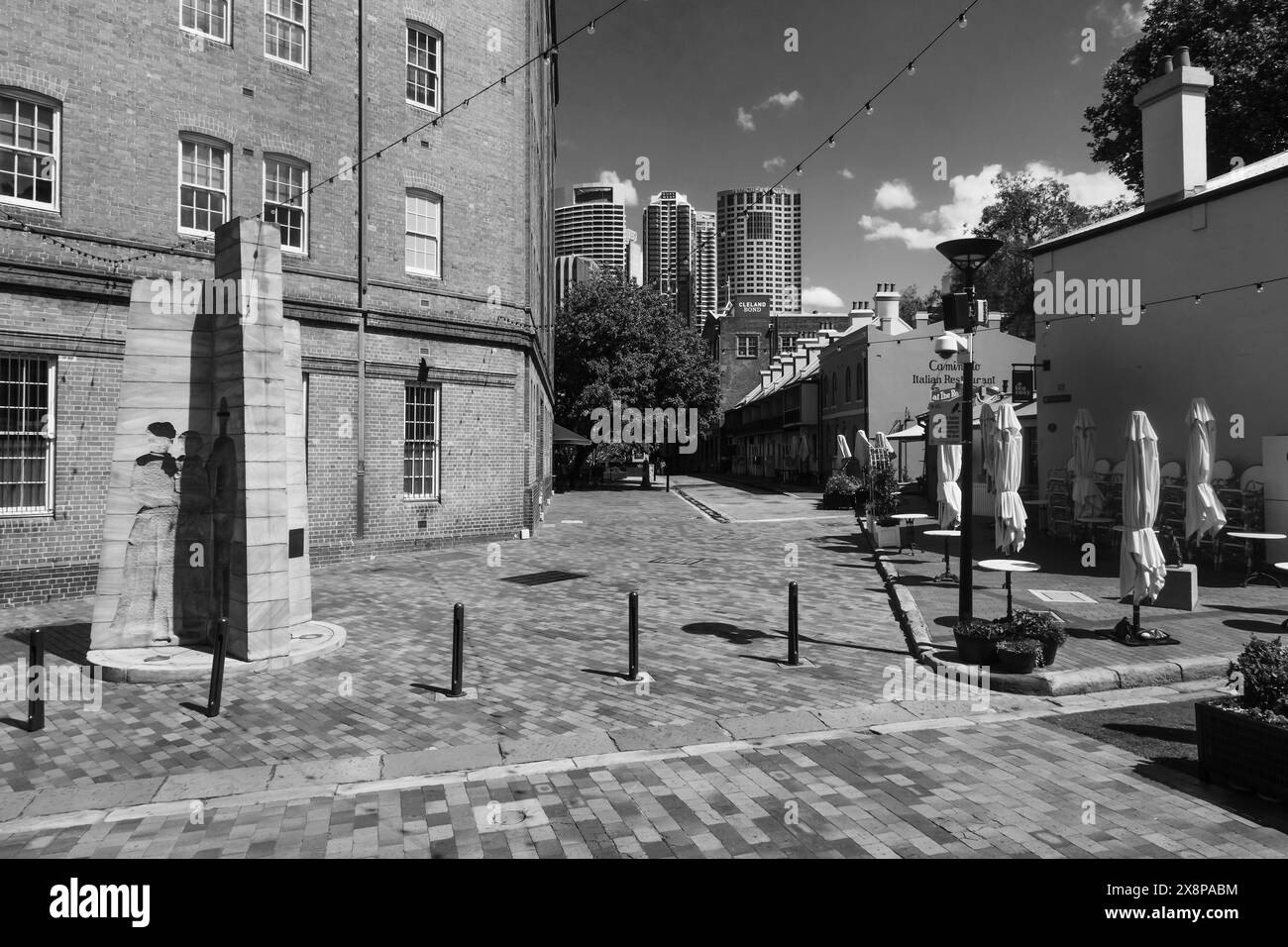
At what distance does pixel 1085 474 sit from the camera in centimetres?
1816

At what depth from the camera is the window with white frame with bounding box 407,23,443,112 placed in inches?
733

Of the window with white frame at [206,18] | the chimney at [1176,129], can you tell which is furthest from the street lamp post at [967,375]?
the window with white frame at [206,18]

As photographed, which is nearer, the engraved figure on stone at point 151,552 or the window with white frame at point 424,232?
the engraved figure on stone at point 151,552

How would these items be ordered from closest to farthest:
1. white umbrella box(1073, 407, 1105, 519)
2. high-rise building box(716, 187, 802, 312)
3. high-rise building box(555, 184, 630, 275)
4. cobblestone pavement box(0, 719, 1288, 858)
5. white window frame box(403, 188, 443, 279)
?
cobblestone pavement box(0, 719, 1288, 858), white umbrella box(1073, 407, 1105, 519), white window frame box(403, 188, 443, 279), high-rise building box(555, 184, 630, 275), high-rise building box(716, 187, 802, 312)

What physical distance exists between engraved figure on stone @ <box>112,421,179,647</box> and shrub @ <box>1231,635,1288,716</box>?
10774 mm

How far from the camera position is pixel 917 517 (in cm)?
1688

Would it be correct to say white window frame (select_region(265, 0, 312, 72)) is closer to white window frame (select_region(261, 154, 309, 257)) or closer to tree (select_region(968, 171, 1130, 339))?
white window frame (select_region(261, 154, 309, 257))

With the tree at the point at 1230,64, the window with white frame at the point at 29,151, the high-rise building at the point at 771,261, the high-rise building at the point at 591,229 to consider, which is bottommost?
the window with white frame at the point at 29,151

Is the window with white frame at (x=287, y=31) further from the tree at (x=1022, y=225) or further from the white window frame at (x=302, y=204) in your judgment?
the tree at (x=1022, y=225)

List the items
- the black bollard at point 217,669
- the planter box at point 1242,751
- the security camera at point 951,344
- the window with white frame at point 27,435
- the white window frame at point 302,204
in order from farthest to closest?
the white window frame at point 302,204 < the window with white frame at point 27,435 < the security camera at point 951,344 < the black bollard at point 217,669 < the planter box at point 1242,751

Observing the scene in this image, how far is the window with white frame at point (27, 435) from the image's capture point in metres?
13.0

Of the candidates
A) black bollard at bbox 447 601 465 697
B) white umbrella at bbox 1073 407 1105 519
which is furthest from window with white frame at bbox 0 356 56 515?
white umbrella at bbox 1073 407 1105 519

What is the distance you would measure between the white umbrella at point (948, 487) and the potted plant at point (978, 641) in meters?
8.41
